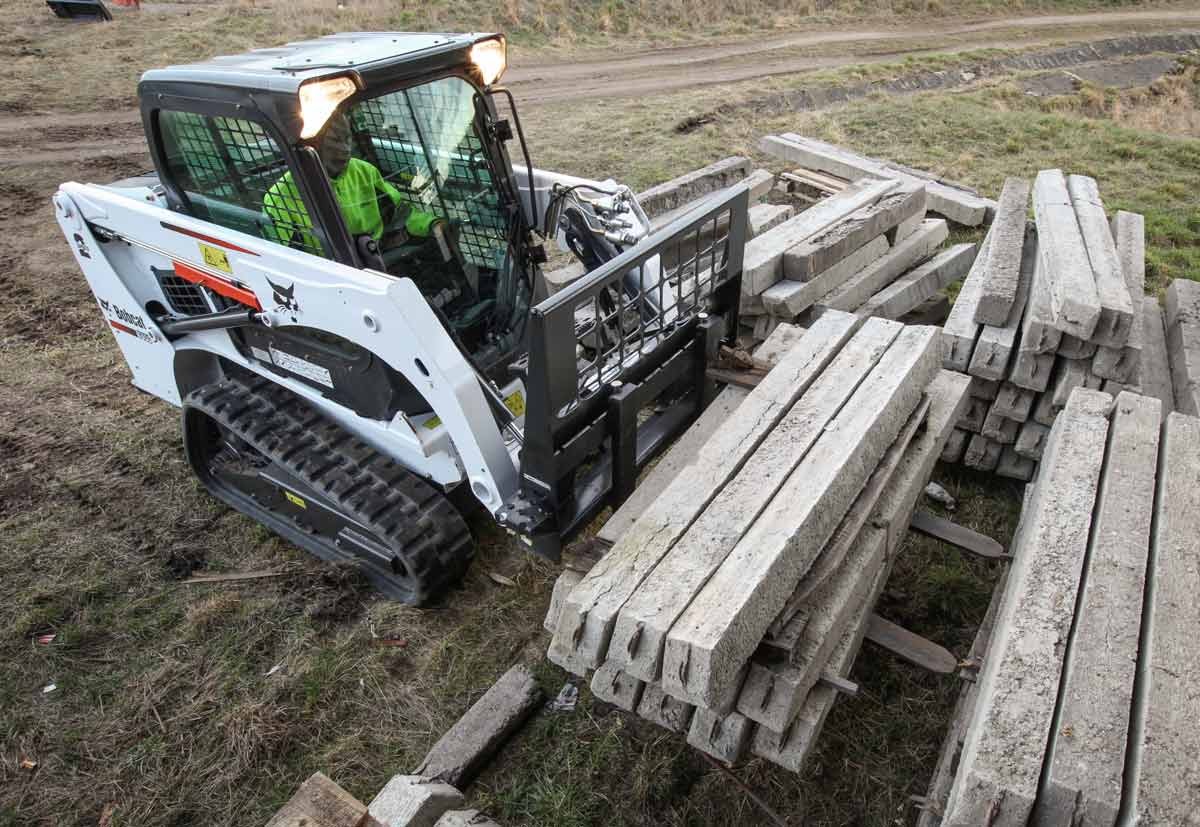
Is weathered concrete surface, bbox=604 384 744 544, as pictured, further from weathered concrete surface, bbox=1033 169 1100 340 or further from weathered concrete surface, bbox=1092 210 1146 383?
weathered concrete surface, bbox=1092 210 1146 383

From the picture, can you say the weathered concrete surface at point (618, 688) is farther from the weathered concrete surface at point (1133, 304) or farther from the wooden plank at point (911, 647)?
the weathered concrete surface at point (1133, 304)

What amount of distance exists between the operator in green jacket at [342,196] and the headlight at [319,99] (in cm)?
11

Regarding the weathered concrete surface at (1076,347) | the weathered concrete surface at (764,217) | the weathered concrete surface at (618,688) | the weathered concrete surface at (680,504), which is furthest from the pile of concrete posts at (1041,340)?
the weathered concrete surface at (618,688)

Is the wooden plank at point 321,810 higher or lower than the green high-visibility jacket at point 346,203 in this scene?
lower

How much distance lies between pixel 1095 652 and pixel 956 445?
2.44m

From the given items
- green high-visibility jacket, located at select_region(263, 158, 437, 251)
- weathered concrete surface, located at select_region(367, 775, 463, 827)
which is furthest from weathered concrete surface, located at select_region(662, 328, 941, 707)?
green high-visibility jacket, located at select_region(263, 158, 437, 251)

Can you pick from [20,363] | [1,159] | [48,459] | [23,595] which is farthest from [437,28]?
[23,595]

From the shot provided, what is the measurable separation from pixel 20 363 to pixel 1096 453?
7.44 m

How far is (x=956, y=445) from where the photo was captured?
473 centimetres

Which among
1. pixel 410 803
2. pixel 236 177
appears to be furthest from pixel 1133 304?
pixel 236 177

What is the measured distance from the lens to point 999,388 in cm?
445

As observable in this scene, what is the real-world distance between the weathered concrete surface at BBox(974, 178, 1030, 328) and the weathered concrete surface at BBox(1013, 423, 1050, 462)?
1.96 feet

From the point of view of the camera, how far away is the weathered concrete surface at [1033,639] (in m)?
2.11

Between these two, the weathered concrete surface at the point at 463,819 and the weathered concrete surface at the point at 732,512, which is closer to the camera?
the weathered concrete surface at the point at 732,512
